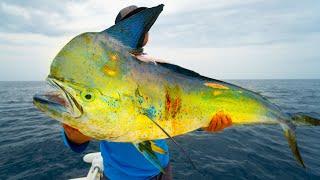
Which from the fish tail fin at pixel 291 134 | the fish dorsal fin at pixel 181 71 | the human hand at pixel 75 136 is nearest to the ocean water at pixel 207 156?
the fish tail fin at pixel 291 134

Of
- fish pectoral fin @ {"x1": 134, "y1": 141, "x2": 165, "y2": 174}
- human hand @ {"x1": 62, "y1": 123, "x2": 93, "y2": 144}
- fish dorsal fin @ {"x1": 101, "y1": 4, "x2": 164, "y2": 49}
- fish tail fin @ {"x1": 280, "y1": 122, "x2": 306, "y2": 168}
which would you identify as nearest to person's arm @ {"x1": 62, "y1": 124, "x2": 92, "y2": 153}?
human hand @ {"x1": 62, "y1": 123, "x2": 93, "y2": 144}

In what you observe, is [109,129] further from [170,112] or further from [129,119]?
[170,112]

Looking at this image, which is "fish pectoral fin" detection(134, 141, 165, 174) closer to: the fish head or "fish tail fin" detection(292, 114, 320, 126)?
the fish head

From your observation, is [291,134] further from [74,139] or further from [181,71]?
[74,139]

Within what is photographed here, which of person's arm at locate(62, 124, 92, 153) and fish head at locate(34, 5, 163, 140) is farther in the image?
person's arm at locate(62, 124, 92, 153)

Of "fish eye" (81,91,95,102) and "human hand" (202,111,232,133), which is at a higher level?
"fish eye" (81,91,95,102)

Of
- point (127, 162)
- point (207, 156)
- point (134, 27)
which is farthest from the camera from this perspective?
point (207, 156)

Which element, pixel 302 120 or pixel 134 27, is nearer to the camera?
pixel 134 27

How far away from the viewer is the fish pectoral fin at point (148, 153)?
1534mm

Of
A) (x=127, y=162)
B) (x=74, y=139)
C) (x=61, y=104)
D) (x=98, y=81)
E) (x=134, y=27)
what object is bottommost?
(x=127, y=162)

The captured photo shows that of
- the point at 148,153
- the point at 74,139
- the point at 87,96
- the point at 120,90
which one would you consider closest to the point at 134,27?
the point at 120,90

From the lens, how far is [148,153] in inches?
61.3

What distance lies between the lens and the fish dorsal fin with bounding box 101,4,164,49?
1.53 meters

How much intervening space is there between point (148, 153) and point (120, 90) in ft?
1.58
